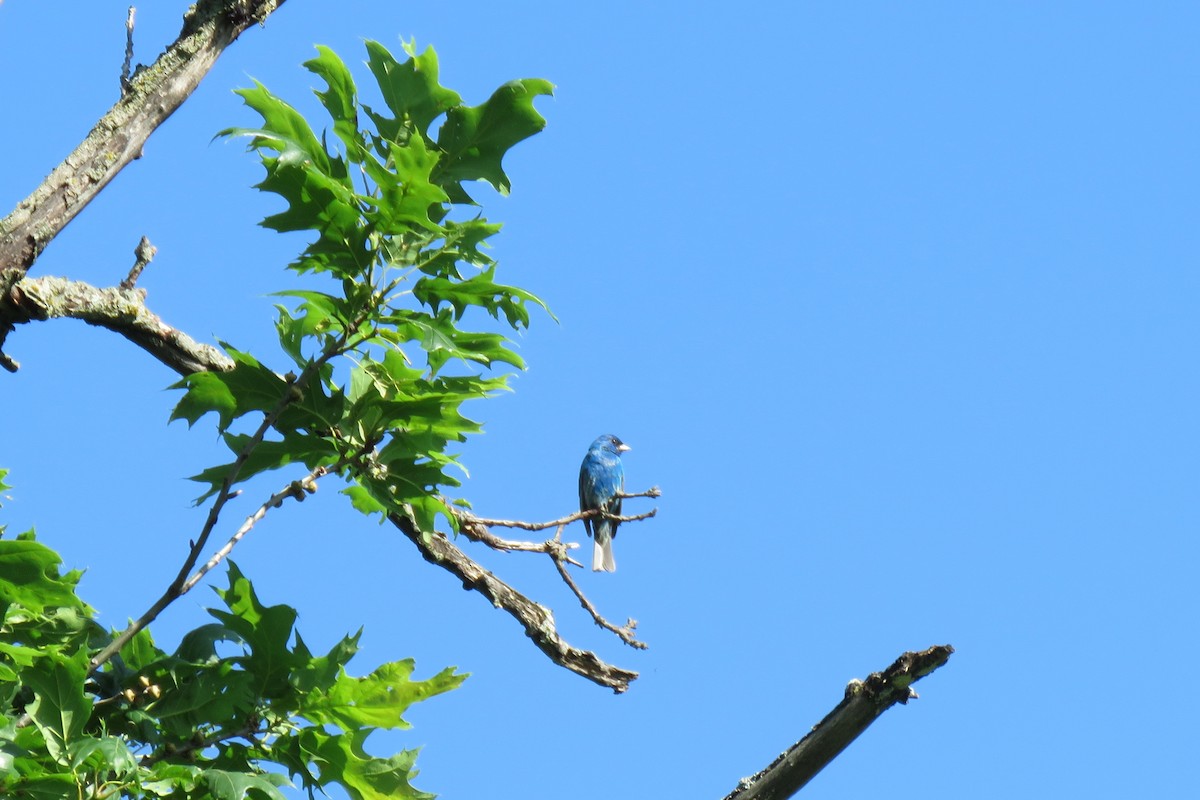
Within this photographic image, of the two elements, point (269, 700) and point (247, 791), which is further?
point (269, 700)

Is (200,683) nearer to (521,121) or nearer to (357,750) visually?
(357,750)

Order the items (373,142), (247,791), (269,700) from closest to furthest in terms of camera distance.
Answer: (247,791), (269,700), (373,142)

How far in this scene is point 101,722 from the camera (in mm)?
3832

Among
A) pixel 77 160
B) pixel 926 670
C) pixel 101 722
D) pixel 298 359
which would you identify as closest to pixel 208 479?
pixel 298 359

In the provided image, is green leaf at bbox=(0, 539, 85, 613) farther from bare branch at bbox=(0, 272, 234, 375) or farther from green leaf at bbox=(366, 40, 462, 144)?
green leaf at bbox=(366, 40, 462, 144)

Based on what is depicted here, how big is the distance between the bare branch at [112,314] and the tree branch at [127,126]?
0.21 m

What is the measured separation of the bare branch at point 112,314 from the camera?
4406 mm

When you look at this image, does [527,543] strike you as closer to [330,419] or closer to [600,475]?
[330,419]

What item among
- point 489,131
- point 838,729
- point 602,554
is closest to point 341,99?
point 489,131

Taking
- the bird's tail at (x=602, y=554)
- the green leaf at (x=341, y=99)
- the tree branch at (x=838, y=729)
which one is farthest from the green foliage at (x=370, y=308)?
the bird's tail at (x=602, y=554)

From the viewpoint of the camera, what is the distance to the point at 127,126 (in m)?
4.27

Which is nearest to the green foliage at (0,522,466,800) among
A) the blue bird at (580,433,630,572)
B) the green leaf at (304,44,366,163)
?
the green leaf at (304,44,366,163)

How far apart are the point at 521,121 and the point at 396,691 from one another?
1.86m

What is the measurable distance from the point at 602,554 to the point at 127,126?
10487 mm
